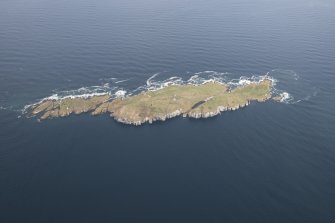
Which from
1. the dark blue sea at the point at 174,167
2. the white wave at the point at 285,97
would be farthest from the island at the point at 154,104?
the dark blue sea at the point at 174,167

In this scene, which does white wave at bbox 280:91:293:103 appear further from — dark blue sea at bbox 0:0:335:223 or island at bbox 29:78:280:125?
dark blue sea at bbox 0:0:335:223

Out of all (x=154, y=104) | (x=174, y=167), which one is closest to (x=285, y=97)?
(x=154, y=104)

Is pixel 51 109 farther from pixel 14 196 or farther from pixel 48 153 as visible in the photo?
pixel 14 196

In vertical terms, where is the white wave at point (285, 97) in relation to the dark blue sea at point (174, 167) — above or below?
above

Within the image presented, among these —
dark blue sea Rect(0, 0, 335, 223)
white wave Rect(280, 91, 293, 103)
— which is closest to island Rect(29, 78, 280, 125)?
white wave Rect(280, 91, 293, 103)

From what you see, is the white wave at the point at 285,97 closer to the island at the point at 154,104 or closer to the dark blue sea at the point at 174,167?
the island at the point at 154,104

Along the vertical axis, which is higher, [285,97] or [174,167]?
[285,97]

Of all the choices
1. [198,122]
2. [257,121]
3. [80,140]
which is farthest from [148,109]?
[257,121]

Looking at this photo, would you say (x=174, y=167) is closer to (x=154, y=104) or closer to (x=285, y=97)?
(x=154, y=104)
